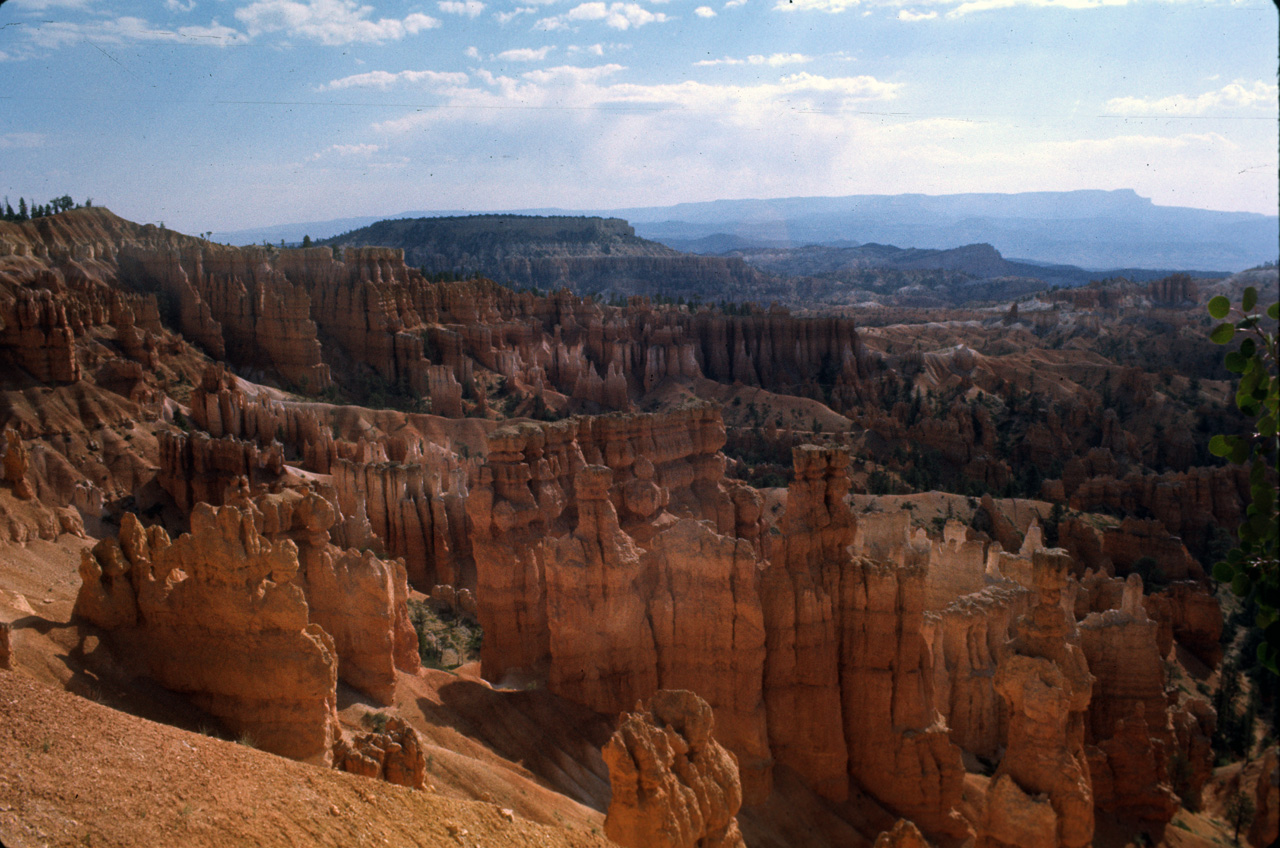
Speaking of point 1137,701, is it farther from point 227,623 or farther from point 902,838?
point 227,623

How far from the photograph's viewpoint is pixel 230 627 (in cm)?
1116

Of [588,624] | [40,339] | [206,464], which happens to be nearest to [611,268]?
[40,339]

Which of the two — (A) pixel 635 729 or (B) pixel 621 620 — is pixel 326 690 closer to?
(A) pixel 635 729

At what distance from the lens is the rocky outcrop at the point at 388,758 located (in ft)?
30.9

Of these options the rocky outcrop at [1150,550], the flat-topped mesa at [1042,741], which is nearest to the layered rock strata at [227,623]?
the flat-topped mesa at [1042,741]

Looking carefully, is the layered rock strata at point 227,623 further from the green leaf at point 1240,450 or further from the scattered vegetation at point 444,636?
the green leaf at point 1240,450

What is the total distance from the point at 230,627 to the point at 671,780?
580 cm

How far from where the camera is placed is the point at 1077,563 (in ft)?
112

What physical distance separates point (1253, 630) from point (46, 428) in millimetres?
45508

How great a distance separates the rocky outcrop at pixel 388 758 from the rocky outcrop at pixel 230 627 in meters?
0.91

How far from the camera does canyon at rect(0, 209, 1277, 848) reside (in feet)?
34.5

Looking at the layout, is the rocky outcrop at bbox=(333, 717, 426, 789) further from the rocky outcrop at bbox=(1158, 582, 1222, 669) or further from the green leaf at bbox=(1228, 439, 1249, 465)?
the rocky outcrop at bbox=(1158, 582, 1222, 669)

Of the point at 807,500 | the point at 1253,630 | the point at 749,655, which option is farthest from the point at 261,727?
the point at 1253,630

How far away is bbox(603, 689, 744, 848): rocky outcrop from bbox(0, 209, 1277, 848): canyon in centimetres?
3
